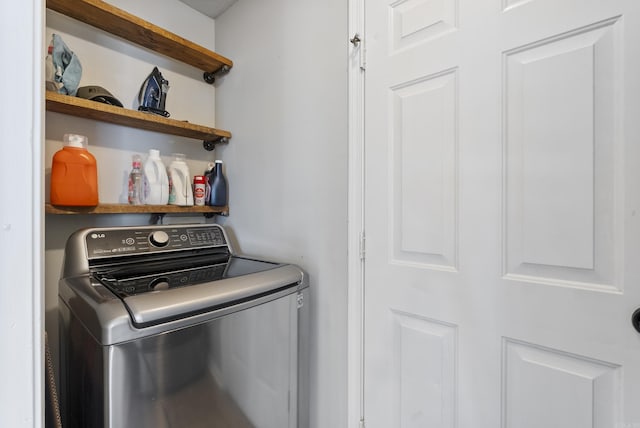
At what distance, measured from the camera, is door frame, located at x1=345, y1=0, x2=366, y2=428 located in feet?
3.97

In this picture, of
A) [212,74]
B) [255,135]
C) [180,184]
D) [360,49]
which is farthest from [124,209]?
[360,49]

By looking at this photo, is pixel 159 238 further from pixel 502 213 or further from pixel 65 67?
pixel 502 213

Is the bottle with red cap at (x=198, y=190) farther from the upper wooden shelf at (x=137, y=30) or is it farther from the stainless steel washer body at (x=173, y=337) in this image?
the upper wooden shelf at (x=137, y=30)

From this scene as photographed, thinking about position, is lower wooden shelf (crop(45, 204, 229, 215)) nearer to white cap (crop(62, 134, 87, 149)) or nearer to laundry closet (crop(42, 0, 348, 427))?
laundry closet (crop(42, 0, 348, 427))

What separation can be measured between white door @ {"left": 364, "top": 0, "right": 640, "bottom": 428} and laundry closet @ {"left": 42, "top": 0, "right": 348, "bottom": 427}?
0.59 ft

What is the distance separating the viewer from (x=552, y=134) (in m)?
0.82

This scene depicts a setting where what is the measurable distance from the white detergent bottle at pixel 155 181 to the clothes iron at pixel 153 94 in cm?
21

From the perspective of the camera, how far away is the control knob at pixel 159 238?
136cm

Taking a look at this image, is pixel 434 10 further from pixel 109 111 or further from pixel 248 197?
pixel 109 111

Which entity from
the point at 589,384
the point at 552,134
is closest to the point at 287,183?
the point at 552,134

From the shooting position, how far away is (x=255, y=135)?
1.65 metres

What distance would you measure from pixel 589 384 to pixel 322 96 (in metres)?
1.31
